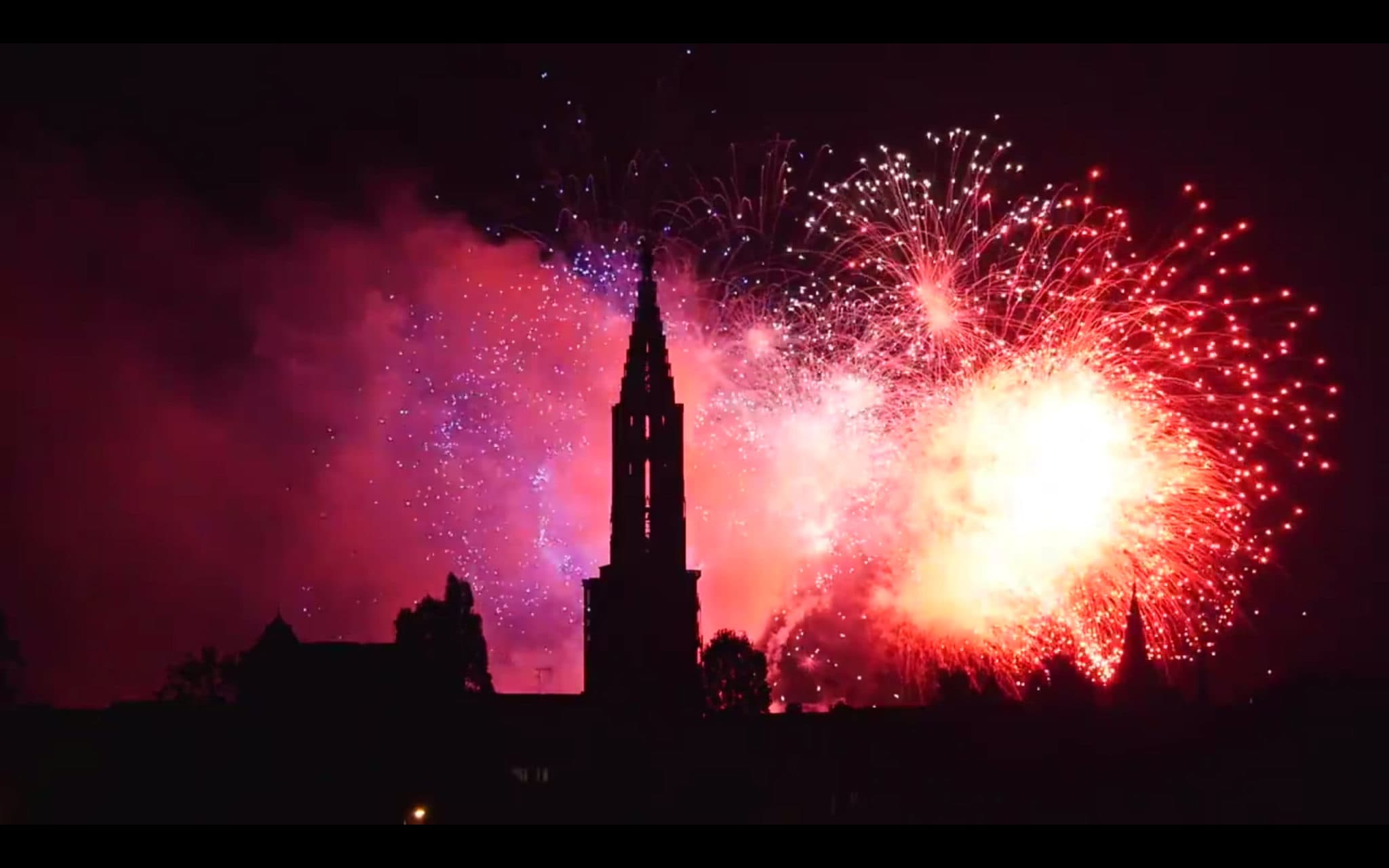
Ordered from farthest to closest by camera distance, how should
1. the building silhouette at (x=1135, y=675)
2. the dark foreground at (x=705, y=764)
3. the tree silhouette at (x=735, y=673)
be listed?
the tree silhouette at (x=735, y=673), the building silhouette at (x=1135, y=675), the dark foreground at (x=705, y=764)

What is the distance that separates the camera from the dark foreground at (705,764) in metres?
108

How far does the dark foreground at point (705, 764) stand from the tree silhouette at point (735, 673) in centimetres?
1237

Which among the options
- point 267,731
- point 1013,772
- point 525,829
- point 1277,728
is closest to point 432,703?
point 267,731

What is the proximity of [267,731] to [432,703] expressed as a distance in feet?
25.8

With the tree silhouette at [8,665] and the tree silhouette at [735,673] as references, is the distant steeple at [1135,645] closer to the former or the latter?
the tree silhouette at [735,673]

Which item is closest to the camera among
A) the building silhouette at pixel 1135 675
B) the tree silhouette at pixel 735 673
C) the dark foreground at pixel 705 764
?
the dark foreground at pixel 705 764

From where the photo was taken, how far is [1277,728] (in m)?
112

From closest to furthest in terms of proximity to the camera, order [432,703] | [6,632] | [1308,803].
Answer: [1308,803], [432,703], [6,632]

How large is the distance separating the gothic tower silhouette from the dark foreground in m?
3.71

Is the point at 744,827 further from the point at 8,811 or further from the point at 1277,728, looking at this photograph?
the point at 8,811

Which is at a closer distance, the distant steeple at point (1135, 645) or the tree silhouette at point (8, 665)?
the distant steeple at point (1135, 645)

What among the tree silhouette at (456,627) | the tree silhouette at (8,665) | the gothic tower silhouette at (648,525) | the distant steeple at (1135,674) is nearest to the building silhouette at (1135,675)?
the distant steeple at (1135,674)

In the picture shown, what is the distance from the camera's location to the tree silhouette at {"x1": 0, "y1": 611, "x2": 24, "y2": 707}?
132m

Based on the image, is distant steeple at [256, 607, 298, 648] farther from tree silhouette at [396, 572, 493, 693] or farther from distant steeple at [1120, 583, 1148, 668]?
distant steeple at [1120, 583, 1148, 668]
